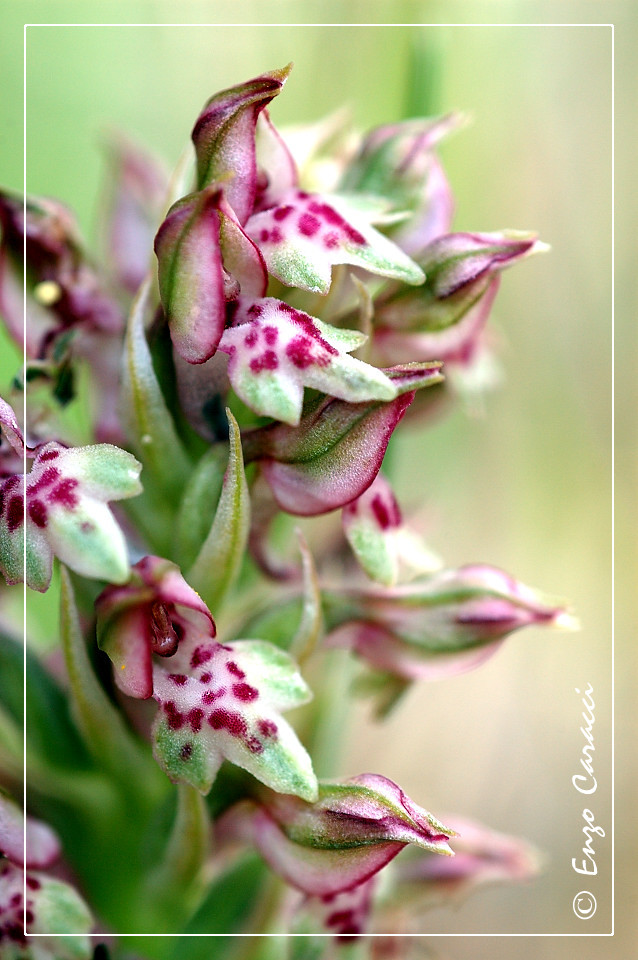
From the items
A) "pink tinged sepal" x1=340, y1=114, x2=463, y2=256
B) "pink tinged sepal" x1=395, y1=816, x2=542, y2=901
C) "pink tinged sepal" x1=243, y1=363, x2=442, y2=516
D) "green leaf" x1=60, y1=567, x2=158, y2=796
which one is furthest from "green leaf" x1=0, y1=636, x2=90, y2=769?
"pink tinged sepal" x1=340, y1=114, x2=463, y2=256

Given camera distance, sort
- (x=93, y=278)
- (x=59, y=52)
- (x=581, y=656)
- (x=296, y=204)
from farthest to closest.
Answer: (x=581, y=656)
(x=59, y=52)
(x=93, y=278)
(x=296, y=204)

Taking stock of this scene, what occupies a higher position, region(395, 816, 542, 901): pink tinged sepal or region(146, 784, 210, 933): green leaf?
region(146, 784, 210, 933): green leaf

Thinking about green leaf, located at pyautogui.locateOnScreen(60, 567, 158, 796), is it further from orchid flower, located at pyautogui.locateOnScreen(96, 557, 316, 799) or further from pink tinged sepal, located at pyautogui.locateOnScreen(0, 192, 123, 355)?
pink tinged sepal, located at pyautogui.locateOnScreen(0, 192, 123, 355)

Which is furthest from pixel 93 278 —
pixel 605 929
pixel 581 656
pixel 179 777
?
pixel 581 656

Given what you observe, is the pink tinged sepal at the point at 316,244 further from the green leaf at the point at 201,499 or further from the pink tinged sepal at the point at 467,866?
the pink tinged sepal at the point at 467,866

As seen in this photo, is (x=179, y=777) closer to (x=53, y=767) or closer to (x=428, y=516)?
(x=53, y=767)

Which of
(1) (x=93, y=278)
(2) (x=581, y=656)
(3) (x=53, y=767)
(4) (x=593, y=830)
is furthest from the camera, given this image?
(2) (x=581, y=656)
